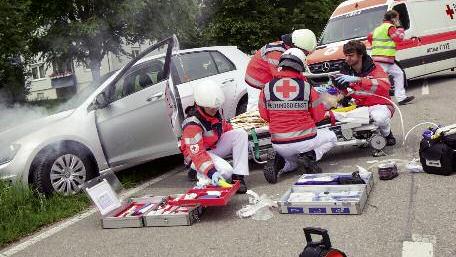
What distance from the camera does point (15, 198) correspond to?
5.86 metres

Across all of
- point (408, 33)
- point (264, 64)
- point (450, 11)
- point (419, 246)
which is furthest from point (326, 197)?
point (450, 11)

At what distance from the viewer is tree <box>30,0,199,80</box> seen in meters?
14.8

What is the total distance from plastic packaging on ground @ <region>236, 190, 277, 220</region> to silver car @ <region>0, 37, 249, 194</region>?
1825mm

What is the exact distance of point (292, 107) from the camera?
5809mm

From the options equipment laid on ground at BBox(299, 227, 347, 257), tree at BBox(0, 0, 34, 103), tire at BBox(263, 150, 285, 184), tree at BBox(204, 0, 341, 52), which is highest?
tree at BBox(204, 0, 341, 52)

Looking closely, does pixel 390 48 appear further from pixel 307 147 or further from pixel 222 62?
pixel 307 147

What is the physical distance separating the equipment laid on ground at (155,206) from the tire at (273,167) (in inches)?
30.9

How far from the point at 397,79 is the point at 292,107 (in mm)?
4901

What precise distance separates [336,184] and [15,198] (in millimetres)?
3525

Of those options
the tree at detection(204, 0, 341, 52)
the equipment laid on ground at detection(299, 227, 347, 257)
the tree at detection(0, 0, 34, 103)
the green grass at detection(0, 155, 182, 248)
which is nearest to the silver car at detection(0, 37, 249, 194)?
the green grass at detection(0, 155, 182, 248)

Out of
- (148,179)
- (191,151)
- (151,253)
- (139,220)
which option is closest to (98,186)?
(139,220)

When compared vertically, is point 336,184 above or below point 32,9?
below

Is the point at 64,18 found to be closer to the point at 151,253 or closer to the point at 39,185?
the point at 39,185

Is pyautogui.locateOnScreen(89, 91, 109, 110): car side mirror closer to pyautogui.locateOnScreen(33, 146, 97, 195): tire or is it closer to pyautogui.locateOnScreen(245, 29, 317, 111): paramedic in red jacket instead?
pyautogui.locateOnScreen(33, 146, 97, 195): tire
